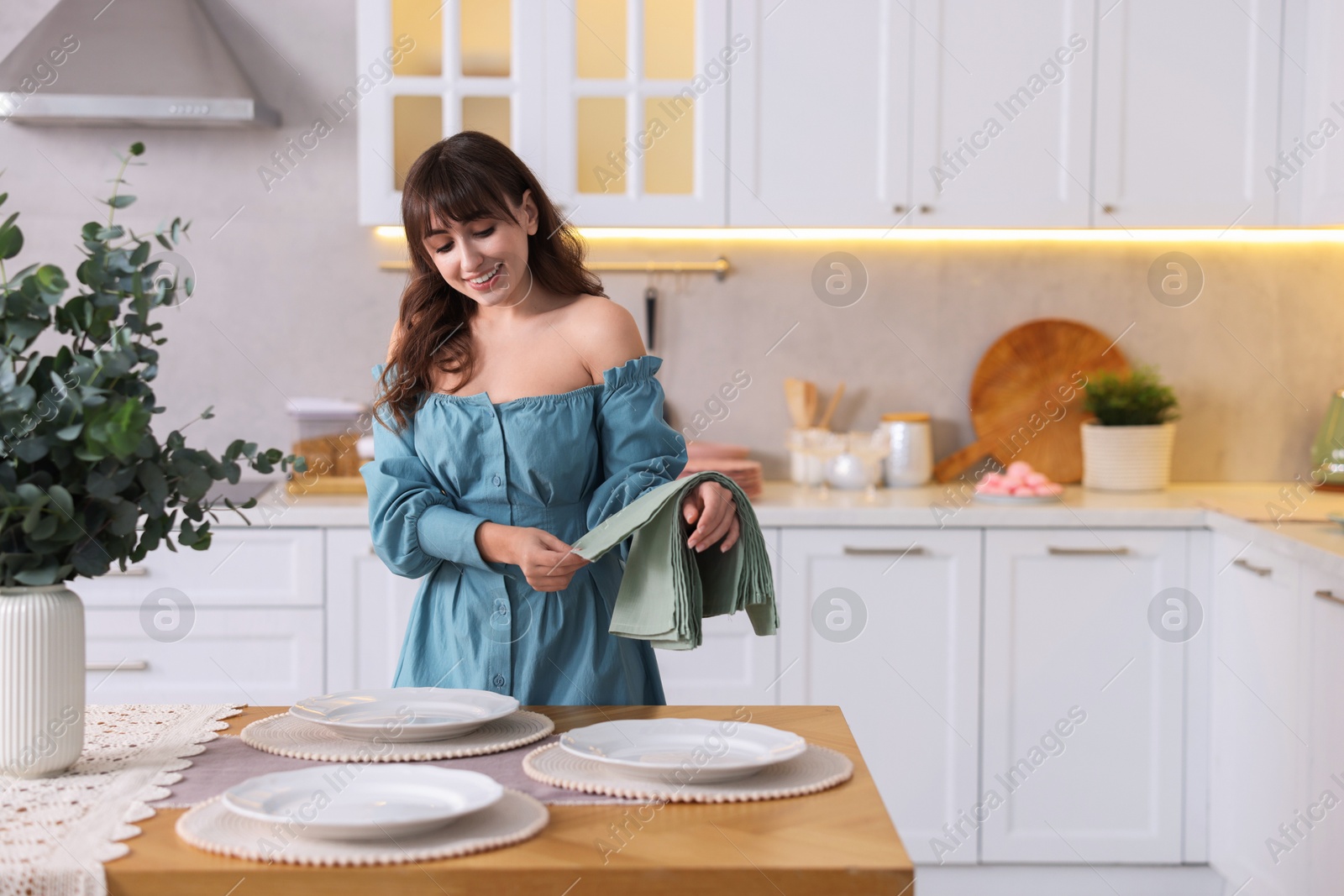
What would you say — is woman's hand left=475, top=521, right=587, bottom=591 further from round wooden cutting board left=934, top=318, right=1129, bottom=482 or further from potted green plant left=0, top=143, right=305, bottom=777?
round wooden cutting board left=934, top=318, right=1129, bottom=482

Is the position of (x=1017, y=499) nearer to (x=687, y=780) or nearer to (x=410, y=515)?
(x=410, y=515)

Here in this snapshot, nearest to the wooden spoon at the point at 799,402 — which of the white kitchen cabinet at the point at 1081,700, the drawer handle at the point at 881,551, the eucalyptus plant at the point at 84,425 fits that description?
the drawer handle at the point at 881,551

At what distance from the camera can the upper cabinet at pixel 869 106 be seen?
8.94 feet

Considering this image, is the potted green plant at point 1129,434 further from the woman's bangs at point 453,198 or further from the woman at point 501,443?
the woman's bangs at point 453,198

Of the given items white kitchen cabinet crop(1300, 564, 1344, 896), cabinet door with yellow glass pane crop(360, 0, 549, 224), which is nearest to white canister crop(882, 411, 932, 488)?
white kitchen cabinet crop(1300, 564, 1344, 896)

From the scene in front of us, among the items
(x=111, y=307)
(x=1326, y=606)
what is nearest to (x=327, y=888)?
(x=111, y=307)

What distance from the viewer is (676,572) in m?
1.25

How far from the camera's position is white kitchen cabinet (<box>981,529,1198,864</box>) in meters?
2.56

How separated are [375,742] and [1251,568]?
189 centimetres

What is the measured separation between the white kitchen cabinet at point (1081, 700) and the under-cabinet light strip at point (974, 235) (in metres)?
0.84

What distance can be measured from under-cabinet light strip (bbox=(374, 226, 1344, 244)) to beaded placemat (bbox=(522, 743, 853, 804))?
2.06 m

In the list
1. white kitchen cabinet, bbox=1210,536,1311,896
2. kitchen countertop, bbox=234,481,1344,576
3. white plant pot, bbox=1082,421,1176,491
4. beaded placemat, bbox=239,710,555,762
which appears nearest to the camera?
beaded placemat, bbox=239,710,555,762

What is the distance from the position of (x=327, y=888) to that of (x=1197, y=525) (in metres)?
2.19

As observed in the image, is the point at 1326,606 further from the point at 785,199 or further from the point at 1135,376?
the point at 785,199
